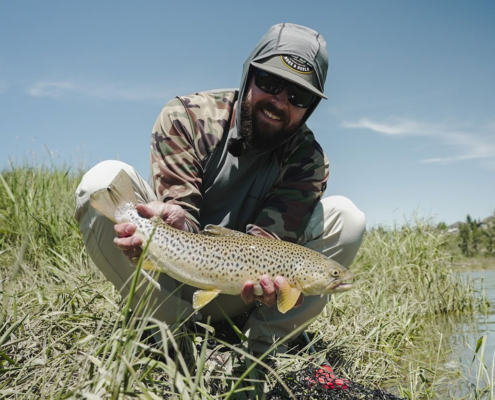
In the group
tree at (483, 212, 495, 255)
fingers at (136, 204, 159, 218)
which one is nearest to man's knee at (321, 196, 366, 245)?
fingers at (136, 204, 159, 218)

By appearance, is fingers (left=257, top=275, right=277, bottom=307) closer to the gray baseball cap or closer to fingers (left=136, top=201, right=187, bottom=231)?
fingers (left=136, top=201, right=187, bottom=231)

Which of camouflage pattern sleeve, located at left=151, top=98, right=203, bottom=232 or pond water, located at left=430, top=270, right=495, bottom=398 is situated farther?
camouflage pattern sleeve, located at left=151, top=98, right=203, bottom=232

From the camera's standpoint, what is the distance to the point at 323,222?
335 cm

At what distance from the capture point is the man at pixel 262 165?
124 inches

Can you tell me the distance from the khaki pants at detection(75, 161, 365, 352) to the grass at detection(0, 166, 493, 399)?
0.19m

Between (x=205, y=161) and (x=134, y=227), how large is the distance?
0.91 meters

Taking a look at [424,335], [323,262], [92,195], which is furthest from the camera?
[424,335]

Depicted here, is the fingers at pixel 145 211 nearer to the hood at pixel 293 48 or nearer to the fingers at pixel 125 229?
the fingers at pixel 125 229

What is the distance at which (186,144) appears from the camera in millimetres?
3193

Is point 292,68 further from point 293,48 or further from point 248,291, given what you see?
point 248,291

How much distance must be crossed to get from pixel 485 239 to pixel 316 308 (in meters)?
19.3

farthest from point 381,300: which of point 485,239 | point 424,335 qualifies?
point 485,239

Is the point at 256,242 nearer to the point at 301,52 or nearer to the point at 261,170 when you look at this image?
the point at 261,170

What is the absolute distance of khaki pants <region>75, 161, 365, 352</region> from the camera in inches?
113
